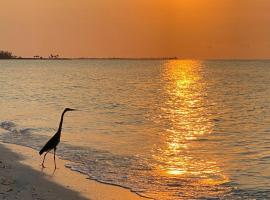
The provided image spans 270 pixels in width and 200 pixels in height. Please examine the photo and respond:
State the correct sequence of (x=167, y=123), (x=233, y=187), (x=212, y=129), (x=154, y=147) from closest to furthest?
1. (x=233, y=187)
2. (x=154, y=147)
3. (x=212, y=129)
4. (x=167, y=123)

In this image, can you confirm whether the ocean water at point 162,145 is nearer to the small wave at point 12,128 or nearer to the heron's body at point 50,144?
the small wave at point 12,128

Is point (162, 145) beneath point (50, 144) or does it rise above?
beneath

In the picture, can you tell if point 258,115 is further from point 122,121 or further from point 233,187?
point 233,187

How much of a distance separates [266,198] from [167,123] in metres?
15.3

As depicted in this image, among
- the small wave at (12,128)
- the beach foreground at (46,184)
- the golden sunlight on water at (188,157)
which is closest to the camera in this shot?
the beach foreground at (46,184)

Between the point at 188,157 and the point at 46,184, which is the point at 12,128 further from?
the point at 46,184

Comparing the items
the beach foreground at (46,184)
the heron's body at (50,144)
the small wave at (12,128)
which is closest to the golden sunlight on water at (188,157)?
the beach foreground at (46,184)

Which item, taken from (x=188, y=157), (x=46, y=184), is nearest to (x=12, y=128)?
(x=188, y=157)

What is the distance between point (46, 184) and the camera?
11.5 m

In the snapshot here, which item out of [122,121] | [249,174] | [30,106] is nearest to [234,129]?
[122,121]

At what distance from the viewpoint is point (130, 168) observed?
46.7 ft

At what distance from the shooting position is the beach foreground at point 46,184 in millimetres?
10289

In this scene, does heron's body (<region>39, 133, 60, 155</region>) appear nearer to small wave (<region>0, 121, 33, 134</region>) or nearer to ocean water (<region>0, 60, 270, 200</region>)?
ocean water (<region>0, 60, 270, 200</region>)

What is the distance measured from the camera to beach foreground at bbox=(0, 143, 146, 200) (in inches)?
405
